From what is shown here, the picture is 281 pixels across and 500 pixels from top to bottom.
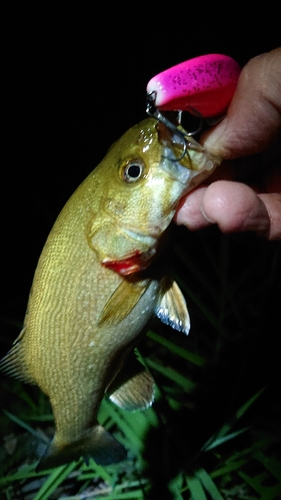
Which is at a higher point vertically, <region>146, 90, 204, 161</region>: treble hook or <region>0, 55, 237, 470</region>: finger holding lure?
<region>146, 90, 204, 161</region>: treble hook

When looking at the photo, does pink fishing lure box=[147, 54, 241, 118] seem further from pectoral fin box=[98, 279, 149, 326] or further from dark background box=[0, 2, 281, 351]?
dark background box=[0, 2, 281, 351]

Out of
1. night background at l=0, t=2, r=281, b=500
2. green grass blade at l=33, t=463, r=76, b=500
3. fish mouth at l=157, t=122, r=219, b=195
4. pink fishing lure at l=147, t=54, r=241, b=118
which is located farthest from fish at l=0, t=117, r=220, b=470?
night background at l=0, t=2, r=281, b=500

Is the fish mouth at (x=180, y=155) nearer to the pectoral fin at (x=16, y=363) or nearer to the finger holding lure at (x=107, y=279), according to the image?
the finger holding lure at (x=107, y=279)

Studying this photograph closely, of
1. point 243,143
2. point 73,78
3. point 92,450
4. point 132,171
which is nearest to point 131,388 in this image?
point 92,450

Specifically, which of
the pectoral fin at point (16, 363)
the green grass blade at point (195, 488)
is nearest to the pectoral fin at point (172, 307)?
the pectoral fin at point (16, 363)

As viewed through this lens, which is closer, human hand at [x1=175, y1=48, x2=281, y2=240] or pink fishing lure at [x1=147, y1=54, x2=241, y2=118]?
pink fishing lure at [x1=147, y1=54, x2=241, y2=118]

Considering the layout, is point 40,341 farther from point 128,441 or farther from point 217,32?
point 217,32
